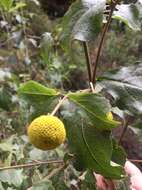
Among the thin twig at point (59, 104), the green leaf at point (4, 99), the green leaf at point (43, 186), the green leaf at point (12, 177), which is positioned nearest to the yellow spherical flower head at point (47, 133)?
the thin twig at point (59, 104)

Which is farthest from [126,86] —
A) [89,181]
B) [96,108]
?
[89,181]

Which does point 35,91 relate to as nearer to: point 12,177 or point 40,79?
point 12,177

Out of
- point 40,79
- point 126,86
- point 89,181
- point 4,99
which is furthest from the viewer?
point 40,79

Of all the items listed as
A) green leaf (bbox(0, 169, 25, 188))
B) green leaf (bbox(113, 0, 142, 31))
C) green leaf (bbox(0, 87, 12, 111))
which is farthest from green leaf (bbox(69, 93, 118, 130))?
green leaf (bbox(0, 87, 12, 111))

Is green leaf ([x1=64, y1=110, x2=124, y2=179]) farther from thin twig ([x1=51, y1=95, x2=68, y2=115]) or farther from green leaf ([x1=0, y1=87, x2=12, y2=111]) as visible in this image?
green leaf ([x1=0, y1=87, x2=12, y2=111])

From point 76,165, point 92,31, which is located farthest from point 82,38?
point 76,165

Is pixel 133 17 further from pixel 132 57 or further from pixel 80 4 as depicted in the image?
pixel 132 57
